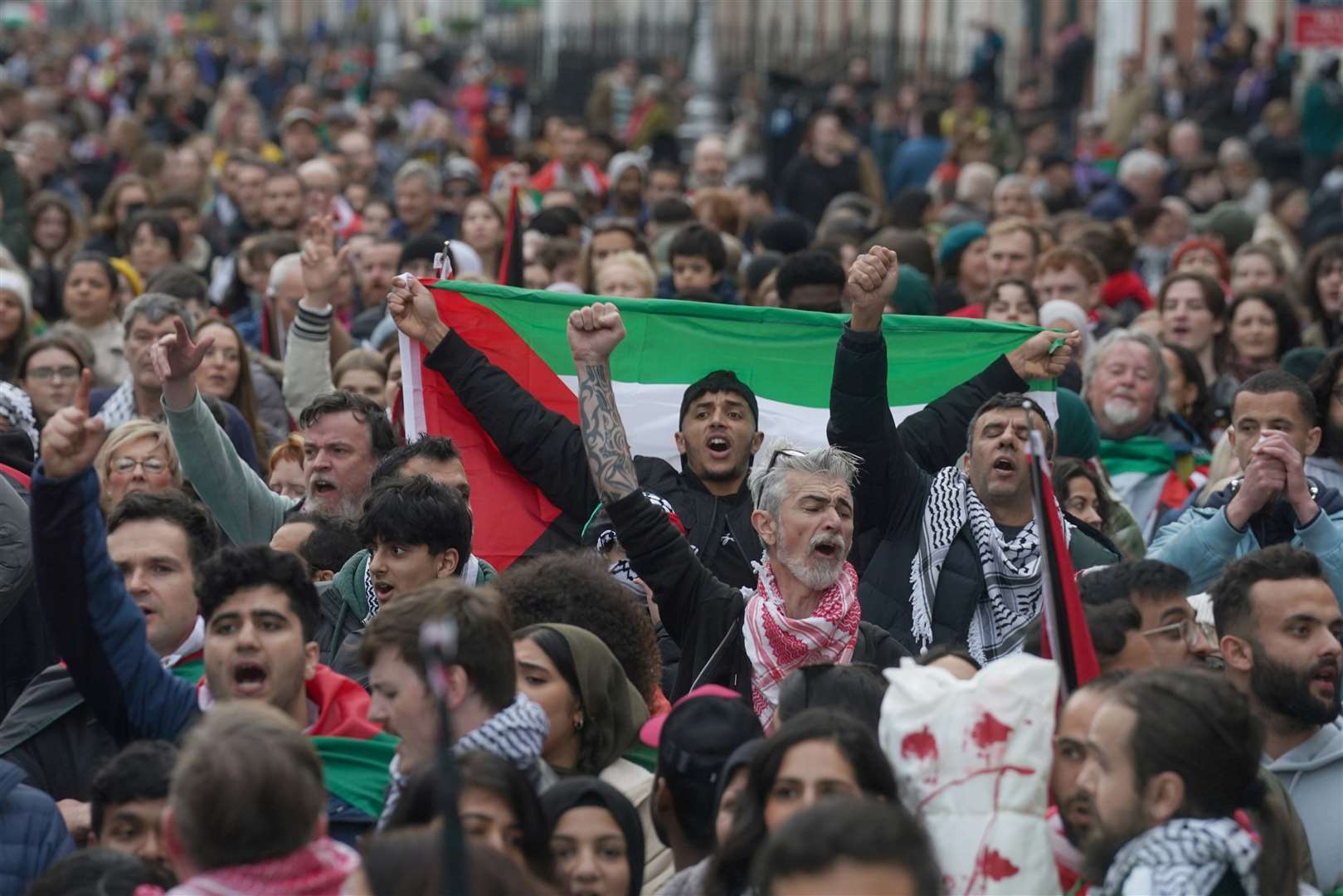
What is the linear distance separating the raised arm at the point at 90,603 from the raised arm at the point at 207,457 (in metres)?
1.29

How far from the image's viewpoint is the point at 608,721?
5633 millimetres

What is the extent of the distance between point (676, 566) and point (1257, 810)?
2.13 m

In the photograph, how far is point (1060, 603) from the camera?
538 cm

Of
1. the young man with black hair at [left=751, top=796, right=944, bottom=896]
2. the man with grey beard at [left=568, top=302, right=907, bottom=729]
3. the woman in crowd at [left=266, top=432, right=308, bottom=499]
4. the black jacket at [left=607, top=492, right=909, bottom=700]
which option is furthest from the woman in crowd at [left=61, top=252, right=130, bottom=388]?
the young man with black hair at [left=751, top=796, right=944, bottom=896]

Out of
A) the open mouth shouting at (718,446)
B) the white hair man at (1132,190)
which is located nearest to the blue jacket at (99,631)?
the open mouth shouting at (718,446)

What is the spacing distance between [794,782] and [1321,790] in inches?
61.3

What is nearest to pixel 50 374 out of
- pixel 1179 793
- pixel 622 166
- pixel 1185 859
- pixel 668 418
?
pixel 668 418

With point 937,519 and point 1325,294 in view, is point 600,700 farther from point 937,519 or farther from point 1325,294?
point 1325,294

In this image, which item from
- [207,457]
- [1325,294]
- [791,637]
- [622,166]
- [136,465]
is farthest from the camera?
[622,166]

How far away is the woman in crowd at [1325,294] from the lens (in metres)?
11.7

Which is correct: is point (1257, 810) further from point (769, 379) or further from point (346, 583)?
point (769, 379)

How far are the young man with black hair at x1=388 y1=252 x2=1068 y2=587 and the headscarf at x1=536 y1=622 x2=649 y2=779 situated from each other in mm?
1562

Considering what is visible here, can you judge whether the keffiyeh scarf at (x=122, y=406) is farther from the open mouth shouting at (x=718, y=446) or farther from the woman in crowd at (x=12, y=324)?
the open mouth shouting at (x=718, y=446)

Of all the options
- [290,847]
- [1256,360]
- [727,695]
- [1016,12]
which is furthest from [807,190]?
[1016,12]
